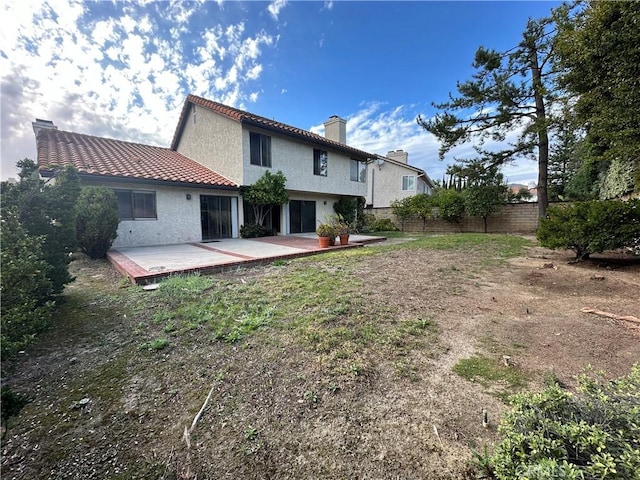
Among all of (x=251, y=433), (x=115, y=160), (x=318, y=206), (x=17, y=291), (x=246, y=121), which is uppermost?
(x=246, y=121)

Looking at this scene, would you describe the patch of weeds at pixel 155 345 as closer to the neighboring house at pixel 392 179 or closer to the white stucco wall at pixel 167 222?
the white stucco wall at pixel 167 222

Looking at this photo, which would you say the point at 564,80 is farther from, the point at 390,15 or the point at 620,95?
the point at 390,15

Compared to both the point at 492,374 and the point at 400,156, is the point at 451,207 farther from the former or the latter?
the point at 492,374

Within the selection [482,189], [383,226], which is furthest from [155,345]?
[482,189]

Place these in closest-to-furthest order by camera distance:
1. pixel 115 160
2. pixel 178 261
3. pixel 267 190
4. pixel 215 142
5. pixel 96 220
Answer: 1. pixel 178 261
2. pixel 96 220
3. pixel 115 160
4. pixel 267 190
5. pixel 215 142

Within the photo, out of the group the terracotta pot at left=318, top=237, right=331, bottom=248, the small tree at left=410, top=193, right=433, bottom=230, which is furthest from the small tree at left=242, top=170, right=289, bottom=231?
the small tree at left=410, top=193, right=433, bottom=230

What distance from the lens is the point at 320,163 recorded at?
606 inches

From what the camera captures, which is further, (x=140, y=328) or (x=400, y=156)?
(x=400, y=156)

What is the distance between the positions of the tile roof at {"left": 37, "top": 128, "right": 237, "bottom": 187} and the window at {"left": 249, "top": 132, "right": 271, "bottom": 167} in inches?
66.9

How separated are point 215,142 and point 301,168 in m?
4.49

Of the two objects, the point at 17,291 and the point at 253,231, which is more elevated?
the point at 253,231

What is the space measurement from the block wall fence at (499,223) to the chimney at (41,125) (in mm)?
20863

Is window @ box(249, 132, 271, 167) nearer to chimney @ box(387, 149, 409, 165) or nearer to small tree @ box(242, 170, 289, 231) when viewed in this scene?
small tree @ box(242, 170, 289, 231)

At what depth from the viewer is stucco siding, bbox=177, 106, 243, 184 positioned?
11752 mm
